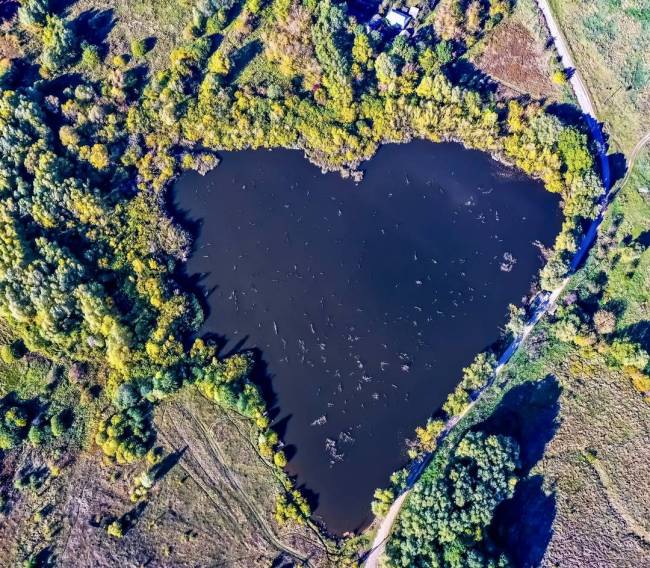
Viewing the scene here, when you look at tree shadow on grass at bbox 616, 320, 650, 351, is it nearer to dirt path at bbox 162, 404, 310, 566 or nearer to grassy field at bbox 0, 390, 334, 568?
grassy field at bbox 0, 390, 334, 568

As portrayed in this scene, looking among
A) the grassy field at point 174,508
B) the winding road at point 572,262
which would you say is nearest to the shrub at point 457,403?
the winding road at point 572,262

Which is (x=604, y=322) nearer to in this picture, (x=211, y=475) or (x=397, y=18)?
(x=397, y=18)

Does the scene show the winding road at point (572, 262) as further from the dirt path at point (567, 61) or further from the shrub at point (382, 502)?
the shrub at point (382, 502)

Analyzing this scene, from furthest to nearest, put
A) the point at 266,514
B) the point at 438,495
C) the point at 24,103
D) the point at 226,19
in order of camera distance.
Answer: the point at 226,19 < the point at 24,103 < the point at 266,514 < the point at 438,495

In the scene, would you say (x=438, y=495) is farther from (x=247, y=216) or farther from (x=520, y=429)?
(x=247, y=216)

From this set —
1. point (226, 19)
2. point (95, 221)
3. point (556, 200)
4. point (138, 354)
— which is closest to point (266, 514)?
point (138, 354)

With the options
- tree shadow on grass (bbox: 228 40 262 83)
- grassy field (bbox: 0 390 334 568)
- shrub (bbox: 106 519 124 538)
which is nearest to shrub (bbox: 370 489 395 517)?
grassy field (bbox: 0 390 334 568)
